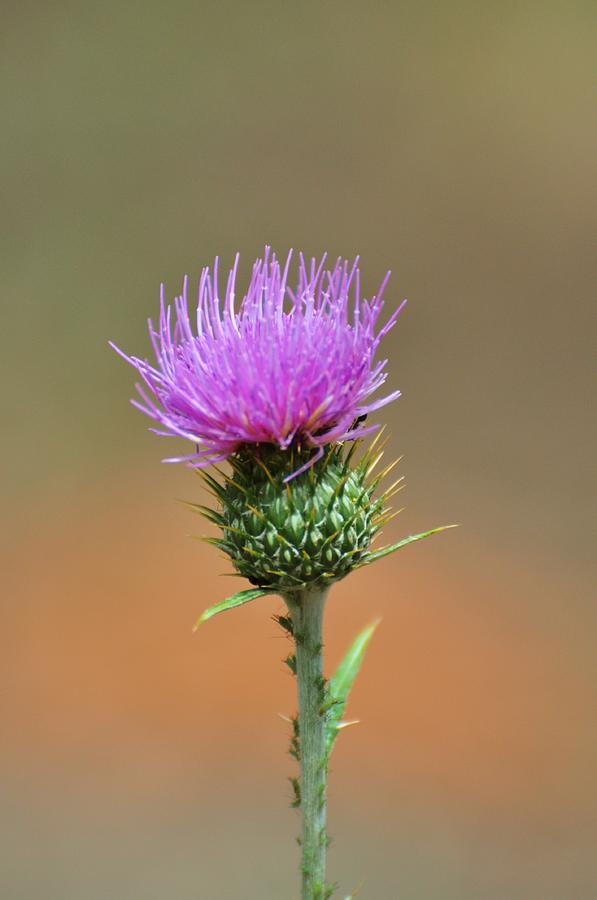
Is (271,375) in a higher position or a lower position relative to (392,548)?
higher

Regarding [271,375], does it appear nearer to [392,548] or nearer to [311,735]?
[392,548]

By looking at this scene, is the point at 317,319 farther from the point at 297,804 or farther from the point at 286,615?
the point at 297,804

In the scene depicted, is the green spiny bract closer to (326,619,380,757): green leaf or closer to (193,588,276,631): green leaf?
(193,588,276,631): green leaf

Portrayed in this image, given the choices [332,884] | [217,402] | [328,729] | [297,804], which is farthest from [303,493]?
[332,884]

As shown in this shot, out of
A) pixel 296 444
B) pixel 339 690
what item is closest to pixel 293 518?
pixel 296 444

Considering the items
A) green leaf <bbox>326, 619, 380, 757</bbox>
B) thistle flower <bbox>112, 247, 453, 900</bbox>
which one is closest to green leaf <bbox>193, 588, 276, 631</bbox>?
thistle flower <bbox>112, 247, 453, 900</bbox>

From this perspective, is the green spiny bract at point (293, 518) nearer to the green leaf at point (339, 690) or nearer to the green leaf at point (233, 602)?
the green leaf at point (233, 602)
